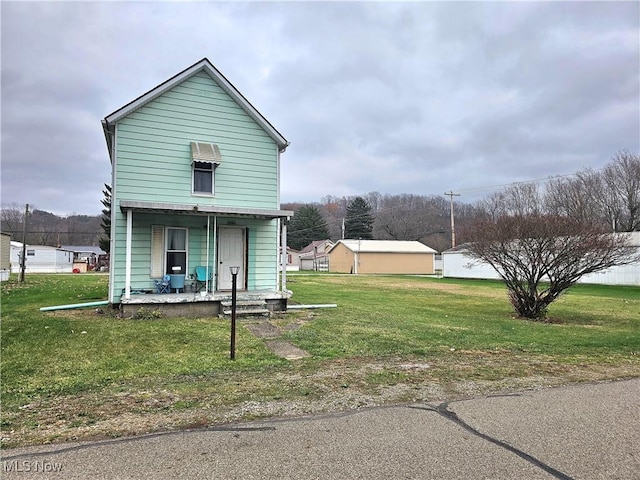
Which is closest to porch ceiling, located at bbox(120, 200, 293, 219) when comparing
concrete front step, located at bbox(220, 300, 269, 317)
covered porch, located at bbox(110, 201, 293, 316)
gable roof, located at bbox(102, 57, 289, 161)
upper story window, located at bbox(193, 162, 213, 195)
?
covered porch, located at bbox(110, 201, 293, 316)

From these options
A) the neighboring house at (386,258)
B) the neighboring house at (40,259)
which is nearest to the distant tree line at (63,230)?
the neighboring house at (40,259)

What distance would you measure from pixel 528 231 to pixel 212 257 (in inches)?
368

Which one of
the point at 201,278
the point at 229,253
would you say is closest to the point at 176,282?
the point at 201,278

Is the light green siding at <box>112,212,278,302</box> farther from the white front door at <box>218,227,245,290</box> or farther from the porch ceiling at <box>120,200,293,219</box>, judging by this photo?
the porch ceiling at <box>120,200,293,219</box>

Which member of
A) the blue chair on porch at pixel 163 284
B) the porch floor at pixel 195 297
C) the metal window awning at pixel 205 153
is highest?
the metal window awning at pixel 205 153

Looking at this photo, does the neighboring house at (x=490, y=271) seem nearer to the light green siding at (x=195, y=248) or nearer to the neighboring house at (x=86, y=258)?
the light green siding at (x=195, y=248)

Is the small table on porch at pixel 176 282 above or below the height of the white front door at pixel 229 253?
below

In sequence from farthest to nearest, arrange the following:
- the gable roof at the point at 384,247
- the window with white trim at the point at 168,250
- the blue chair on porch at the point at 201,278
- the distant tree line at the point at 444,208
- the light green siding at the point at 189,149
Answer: the gable roof at the point at 384,247 < the distant tree line at the point at 444,208 < the blue chair on porch at the point at 201,278 < the window with white trim at the point at 168,250 < the light green siding at the point at 189,149

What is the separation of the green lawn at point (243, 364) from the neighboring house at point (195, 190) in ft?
6.10

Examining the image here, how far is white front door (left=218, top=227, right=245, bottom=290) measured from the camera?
1327 cm

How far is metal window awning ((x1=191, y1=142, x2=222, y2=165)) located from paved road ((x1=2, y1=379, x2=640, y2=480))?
981 centimetres

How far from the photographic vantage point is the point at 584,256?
467 inches

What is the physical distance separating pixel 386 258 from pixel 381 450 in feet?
153

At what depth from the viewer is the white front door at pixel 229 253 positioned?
13.3m
